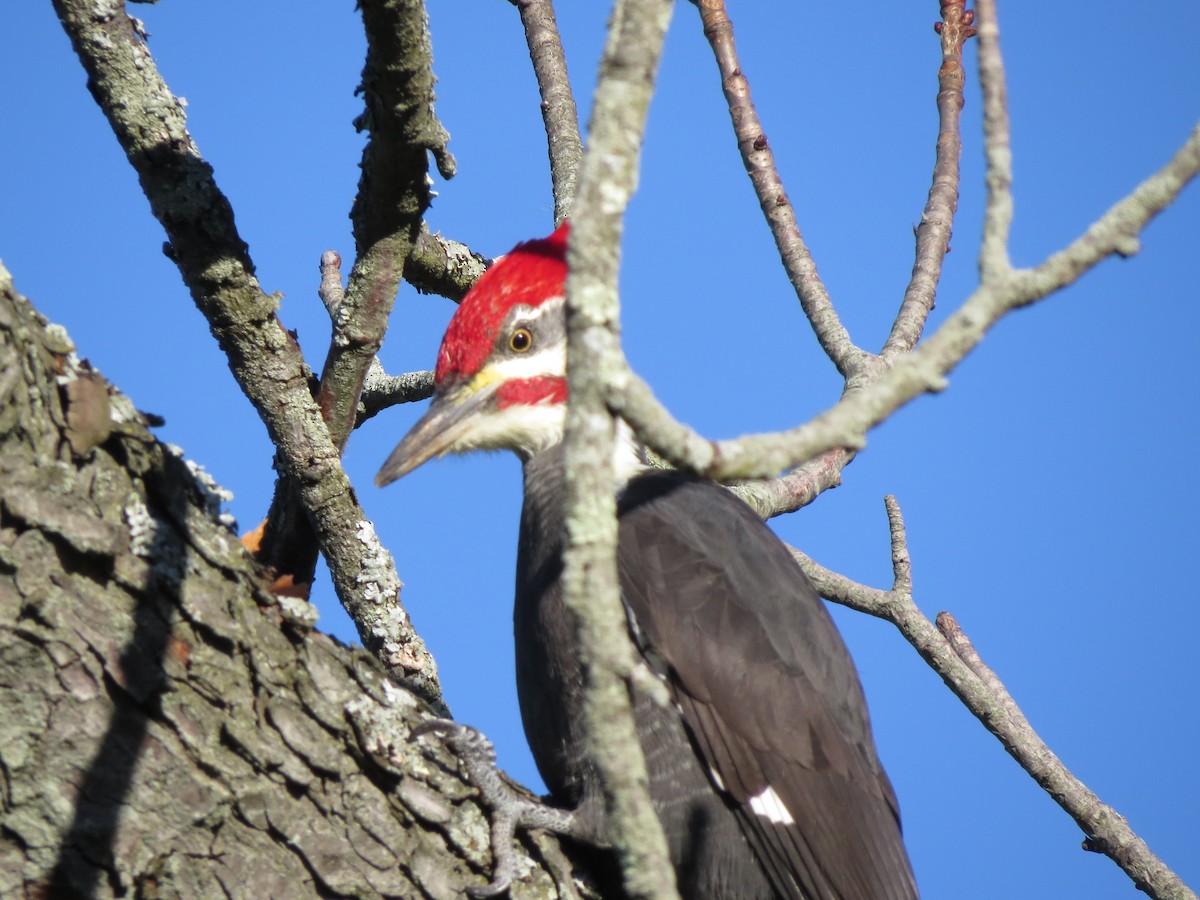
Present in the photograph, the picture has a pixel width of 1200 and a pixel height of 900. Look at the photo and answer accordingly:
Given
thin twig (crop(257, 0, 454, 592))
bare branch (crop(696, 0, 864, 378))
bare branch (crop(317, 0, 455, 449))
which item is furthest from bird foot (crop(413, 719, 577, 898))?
bare branch (crop(696, 0, 864, 378))

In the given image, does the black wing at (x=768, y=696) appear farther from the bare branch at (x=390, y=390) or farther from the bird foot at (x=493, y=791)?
the bare branch at (x=390, y=390)

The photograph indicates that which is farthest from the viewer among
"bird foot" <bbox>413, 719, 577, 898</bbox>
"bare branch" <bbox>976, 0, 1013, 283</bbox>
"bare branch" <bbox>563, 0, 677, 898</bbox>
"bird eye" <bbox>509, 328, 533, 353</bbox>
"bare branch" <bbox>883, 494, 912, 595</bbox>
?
"bare branch" <bbox>883, 494, 912, 595</bbox>

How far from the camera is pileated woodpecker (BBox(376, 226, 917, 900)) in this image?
111 inches

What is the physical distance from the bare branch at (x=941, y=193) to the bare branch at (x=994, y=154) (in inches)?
85.9

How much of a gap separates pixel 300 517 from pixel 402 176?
98 centimetres

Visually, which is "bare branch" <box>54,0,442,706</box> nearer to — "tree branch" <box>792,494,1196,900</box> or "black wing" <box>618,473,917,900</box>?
"black wing" <box>618,473,917,900</box>

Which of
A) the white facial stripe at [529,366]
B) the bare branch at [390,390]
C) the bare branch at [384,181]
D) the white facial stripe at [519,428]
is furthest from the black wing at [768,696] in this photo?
the bare branch at [390,390]

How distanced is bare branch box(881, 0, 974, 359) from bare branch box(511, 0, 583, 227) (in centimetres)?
121

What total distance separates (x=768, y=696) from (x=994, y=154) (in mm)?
1604

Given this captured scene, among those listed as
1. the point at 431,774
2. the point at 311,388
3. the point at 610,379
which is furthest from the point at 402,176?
the point at 610,379

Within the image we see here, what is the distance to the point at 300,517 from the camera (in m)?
3.26

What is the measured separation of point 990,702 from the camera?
364 centimetres

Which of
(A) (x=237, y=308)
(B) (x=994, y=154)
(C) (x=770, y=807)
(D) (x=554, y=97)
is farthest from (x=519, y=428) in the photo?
(B) (x=994, y=154)

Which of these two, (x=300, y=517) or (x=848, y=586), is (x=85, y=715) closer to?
(x=300, y=517)
